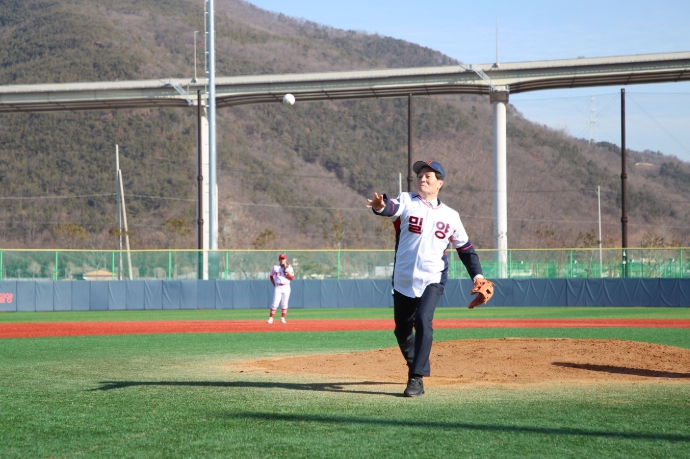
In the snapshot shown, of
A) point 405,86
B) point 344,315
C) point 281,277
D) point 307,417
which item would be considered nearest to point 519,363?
point 307,417

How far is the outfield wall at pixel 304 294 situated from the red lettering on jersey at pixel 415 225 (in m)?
25.8

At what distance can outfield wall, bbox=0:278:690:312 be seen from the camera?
31453 mm

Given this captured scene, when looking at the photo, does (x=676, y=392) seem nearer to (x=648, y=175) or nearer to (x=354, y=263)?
(x=354, y=263)

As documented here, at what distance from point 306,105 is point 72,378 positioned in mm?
91731

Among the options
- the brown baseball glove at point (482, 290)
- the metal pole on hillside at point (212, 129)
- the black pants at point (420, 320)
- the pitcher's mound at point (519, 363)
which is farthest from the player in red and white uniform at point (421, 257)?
the metal pole on hillside at point (212, 129)

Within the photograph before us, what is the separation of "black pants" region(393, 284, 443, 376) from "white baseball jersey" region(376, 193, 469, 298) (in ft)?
0.24

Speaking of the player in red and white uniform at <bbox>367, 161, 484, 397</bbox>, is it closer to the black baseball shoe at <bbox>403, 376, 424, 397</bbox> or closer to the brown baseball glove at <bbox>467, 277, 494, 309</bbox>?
the black baseball shoe at <bbox>403, 376, 424, 397</bbox>

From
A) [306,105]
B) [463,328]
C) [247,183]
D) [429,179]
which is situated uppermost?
[306,105]

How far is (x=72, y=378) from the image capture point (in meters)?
8.62

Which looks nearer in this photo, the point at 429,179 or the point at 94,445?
the point at 94,445

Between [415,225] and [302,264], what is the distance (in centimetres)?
2763

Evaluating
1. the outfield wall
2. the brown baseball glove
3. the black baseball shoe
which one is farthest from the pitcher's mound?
the outfield wall

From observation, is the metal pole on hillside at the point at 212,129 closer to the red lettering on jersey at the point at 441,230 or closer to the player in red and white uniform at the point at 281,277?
the player in red and white uniform at the point at 281,277

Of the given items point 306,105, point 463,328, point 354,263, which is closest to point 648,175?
point 306,105
